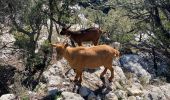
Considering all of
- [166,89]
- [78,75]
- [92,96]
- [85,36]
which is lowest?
[166,89]

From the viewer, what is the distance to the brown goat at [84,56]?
12180 mm

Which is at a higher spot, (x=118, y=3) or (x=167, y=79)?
(x=118, y=3)

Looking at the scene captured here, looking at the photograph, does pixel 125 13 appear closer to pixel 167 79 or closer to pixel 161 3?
pixel 161 3

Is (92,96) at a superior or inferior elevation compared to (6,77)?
inferior

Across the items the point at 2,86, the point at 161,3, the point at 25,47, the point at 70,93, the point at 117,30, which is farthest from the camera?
the point at 117,30

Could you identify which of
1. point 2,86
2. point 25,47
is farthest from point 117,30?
point 2,86

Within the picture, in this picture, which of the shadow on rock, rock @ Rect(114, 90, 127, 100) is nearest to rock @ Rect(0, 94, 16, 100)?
the shadow on rock

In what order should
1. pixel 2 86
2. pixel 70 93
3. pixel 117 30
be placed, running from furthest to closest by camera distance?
pixel 117 30 → pixel 2 86 → pixel 70 93

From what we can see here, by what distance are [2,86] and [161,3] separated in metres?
7.48

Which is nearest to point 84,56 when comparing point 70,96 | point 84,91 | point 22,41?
point 84,91

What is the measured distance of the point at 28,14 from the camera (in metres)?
13.6

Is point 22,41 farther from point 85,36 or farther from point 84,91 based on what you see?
point 84,91

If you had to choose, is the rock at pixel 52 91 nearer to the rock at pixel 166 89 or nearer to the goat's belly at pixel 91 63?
the goat's belly at pixel 91 63

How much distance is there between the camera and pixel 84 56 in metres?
12.3
